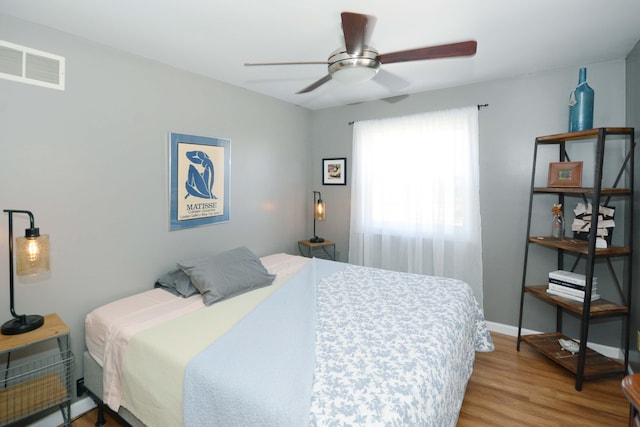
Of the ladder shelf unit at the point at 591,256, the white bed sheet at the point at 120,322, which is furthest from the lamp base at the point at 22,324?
the ladder shelf unit at the point at 591,256

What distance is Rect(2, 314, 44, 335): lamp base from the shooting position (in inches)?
65.4

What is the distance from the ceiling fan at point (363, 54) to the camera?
4.95 ft

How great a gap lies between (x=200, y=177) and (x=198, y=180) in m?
0.03

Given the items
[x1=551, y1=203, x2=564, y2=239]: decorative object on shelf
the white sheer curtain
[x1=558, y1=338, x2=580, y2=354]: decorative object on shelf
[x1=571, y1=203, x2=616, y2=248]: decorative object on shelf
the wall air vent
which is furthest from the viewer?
the white sheer curtain

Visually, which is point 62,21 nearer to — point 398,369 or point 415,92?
point 398,369

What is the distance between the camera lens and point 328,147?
4148 mm

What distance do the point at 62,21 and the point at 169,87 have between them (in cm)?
77

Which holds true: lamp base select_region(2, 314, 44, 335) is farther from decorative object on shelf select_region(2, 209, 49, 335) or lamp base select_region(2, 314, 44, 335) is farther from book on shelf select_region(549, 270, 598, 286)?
book on shelf select_region(549, 270, 598, 286)

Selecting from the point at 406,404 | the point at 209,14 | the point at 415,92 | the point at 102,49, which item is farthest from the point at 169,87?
the point at 406,404

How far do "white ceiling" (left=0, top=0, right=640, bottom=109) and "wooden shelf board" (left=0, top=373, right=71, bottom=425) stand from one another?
204 centimetres

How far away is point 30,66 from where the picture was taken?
1.87 m

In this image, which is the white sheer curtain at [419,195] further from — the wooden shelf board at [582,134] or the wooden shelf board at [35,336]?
the wooden shelf board at [35,336]

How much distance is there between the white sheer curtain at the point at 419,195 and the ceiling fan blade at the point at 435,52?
170cm

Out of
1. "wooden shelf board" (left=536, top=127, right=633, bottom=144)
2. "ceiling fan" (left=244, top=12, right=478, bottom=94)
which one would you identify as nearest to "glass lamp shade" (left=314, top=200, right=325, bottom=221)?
"ceiling fan" (left=244, top=12, right=478, bottom=94)
